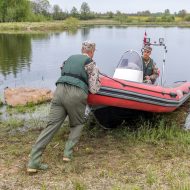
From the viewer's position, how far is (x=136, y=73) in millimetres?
8094

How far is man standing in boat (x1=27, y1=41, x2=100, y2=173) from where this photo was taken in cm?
551

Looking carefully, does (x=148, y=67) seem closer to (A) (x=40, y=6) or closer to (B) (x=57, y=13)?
(B) (x=57, y=13)

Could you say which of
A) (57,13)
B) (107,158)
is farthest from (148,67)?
(57,13)

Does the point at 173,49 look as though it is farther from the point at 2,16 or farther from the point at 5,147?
the point at 2,16

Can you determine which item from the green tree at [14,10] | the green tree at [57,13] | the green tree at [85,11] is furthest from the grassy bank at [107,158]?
the green tree at [85,11]

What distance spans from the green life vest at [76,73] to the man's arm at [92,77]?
6 cm

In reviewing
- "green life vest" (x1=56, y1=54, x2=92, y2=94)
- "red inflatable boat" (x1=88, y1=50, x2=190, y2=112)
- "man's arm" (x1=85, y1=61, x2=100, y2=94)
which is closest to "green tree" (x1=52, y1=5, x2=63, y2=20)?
"red inflatable boat" (x1=88, y1=50, x2=190, y2=112)

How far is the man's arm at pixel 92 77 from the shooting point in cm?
582

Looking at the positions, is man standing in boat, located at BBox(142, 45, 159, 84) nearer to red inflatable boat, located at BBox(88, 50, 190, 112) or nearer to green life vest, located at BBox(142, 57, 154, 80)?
green life vest, located at BBox(142, 57, 154, 80)

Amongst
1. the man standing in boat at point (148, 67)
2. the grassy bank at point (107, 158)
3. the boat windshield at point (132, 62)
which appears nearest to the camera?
the grassy bank at point (107, 158)

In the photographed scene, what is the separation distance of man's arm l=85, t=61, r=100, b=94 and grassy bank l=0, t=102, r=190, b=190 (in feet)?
3.20

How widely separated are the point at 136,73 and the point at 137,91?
120 centimetres

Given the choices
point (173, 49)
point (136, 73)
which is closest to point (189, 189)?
point (136, 73)

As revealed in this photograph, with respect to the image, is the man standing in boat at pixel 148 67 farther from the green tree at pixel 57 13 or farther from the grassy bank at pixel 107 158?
the green tree at pixel 57 13
